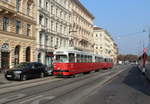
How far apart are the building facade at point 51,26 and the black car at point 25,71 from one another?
40.2 feet

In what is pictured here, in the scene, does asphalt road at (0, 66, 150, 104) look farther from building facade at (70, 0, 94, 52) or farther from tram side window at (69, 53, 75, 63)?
building facade at (70, 0, 94, 52)

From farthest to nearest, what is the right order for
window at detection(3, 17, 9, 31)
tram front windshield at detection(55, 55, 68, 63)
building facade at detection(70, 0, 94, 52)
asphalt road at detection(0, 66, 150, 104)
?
1. building facade at detection(70, 0, 94, 52)
2. window at detection(3, 17, 9, 31)
3. tram front windshield at detection(55, 55, 68, 63)
4. asphalt road at detection(0, 66, 150, 104)

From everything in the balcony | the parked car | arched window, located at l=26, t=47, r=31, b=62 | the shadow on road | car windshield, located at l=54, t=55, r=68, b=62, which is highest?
the balcony

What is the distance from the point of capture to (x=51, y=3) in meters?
47.4

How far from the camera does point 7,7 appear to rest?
31375 millimetres

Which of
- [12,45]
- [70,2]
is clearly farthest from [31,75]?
[70,2]

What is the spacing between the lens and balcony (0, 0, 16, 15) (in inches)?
1193

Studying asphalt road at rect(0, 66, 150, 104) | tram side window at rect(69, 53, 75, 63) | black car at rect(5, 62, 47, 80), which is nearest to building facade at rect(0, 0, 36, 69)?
black car at rect(5, 62, 47, 80)

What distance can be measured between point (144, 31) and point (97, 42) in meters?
63.1

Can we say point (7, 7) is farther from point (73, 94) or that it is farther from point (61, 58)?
point (73, 94)

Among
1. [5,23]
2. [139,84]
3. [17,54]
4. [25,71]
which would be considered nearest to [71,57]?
[25,71]

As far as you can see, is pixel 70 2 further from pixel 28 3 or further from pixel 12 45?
pixel 12 45

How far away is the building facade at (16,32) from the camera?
31314mm

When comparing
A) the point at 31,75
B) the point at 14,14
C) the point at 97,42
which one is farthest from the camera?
the point at 97,42
